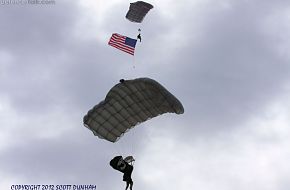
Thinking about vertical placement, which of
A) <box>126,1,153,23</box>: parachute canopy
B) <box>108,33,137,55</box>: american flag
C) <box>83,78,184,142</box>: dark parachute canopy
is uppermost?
<box>126,1,153,23</box>: parachute canopy

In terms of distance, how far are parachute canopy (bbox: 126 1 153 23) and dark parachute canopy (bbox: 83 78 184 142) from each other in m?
5.99

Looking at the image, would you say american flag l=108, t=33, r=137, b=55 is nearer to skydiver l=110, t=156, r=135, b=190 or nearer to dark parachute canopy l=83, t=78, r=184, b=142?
dark parachute canopy l=83, t=78, r=184, b=142

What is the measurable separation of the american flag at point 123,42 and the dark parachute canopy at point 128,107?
4326mm

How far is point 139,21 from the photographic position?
56188 mm

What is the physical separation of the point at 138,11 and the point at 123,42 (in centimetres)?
266

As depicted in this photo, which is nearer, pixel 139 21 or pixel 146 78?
pixel 146 78

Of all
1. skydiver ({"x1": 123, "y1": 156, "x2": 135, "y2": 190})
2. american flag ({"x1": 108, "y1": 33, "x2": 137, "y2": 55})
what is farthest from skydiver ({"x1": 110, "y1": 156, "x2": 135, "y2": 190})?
american flag ({"x1": 108, "y1": 33, "x2": 137, "y2": 55})

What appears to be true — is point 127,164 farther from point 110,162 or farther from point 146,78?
Answer: point 146,78

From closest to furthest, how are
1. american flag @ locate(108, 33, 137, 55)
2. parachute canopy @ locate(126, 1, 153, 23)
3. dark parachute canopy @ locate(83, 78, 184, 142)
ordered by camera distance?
dark parachute canopy @ locate(83, 78, 184, 142)
parachute canopy @ locate(126, 1, 153, 23)
american flag @ locate(108, 33, 137, 55)

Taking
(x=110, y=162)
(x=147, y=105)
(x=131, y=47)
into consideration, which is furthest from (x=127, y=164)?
(x=131, y=47)

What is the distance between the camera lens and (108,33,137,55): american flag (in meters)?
56.5

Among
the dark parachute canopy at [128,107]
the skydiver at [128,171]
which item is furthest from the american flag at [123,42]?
the skydiver at [128,171]

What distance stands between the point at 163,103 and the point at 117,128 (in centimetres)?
407

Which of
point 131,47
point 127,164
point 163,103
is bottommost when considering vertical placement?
point 127,164
